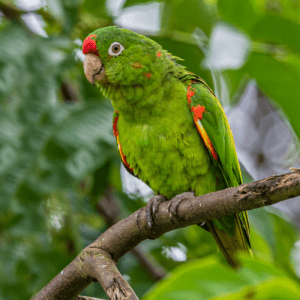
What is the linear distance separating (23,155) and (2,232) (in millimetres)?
630

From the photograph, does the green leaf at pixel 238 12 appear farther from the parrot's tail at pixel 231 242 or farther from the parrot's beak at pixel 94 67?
the parrot's tail at pixel 231 242

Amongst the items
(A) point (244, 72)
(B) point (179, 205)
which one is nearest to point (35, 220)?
(B) point (179, 205)

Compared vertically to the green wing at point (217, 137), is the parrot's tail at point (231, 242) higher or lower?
lower

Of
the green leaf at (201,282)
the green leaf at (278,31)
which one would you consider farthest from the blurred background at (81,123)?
the green leaf at (201,282)

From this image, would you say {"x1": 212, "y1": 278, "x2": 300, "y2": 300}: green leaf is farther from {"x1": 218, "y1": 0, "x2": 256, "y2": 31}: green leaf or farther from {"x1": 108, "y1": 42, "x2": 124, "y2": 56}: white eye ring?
{"x1": 218, "y1": 0, "x2": 256, "y2": 31}: green leaf

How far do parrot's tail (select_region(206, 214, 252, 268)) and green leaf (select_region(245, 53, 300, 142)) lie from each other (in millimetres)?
552

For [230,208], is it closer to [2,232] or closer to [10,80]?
[10,80]

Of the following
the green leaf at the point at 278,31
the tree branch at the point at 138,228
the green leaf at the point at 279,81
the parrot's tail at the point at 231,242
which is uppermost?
the green leaf at the point at 278,31

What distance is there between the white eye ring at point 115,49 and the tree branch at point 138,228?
2.42ft

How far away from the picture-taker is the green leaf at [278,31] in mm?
1660

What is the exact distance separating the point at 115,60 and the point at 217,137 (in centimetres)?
58

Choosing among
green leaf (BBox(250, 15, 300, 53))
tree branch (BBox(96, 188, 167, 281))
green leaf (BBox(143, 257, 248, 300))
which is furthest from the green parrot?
green leaf (BBox(143, 257, 248, 300))

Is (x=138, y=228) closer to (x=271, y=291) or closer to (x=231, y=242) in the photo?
(x=231, y=242)

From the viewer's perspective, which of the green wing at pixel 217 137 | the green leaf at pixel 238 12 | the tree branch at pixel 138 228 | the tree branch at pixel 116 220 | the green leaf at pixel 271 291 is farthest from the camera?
the tree branch at pixel 116 220
